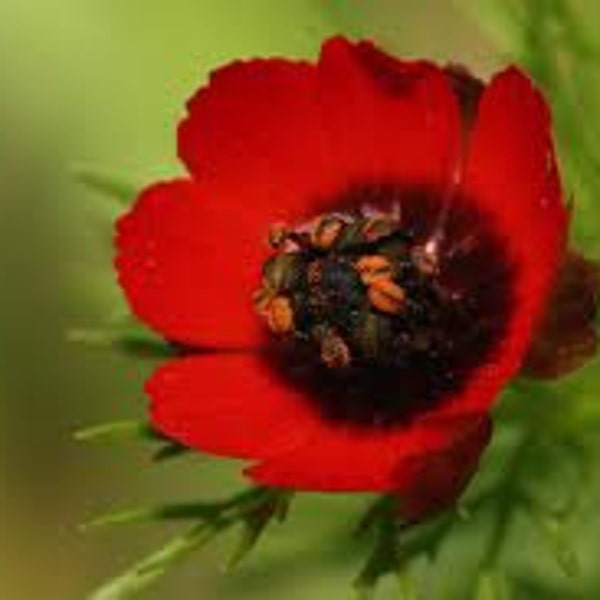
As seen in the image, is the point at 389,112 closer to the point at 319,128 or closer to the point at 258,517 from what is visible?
the point at 319,128

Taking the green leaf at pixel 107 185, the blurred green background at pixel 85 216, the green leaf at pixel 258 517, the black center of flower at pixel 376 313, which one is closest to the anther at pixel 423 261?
the black center of flower at pixel 376 313

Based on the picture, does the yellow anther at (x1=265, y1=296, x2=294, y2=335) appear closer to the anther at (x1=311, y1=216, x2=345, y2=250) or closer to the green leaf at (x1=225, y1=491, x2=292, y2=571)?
the anther at (x1=311, y1=216, x2=345, y2=250)

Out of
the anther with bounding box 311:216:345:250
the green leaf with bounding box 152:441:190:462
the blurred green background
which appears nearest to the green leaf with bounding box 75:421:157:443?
the green leaf with bounding box 152:441:190:462

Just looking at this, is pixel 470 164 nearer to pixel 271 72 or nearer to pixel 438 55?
pixel 271 72

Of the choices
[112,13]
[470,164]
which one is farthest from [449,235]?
[112,13]

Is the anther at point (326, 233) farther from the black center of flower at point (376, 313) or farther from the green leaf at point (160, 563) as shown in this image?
the green leaf at point (160, 563)

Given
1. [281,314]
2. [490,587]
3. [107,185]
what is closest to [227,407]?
[281,314]
